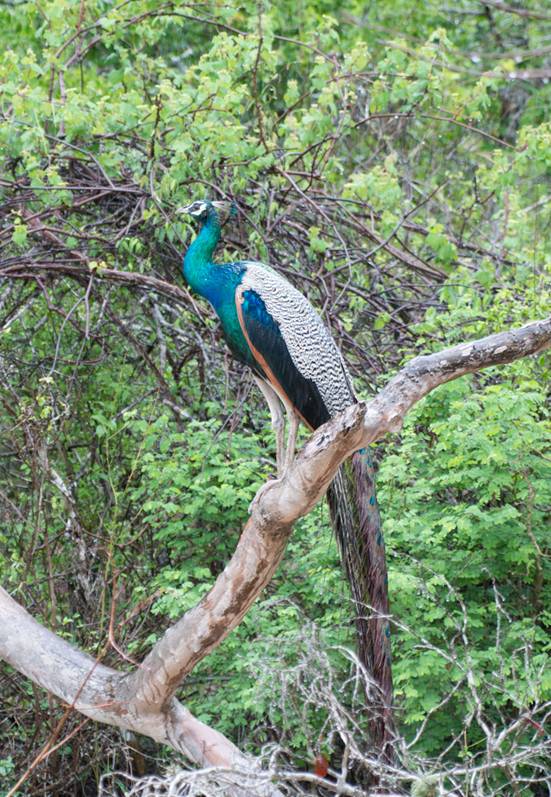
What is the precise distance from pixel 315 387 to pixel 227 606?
1038 millimetres

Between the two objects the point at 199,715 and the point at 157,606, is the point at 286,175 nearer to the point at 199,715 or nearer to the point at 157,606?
the point at 157,606

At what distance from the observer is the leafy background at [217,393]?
4.36 m

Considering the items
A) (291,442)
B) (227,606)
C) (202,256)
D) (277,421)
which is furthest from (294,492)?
(202,256)

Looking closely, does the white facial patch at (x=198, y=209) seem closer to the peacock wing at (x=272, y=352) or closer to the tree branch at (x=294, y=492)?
the peacock wing at (x=272, y=352)

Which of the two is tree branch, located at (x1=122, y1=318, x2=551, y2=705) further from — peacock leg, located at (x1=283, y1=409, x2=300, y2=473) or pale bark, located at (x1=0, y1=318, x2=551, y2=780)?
peacock leg, located at (x1=283, y1=409, x2=300, y2=473)

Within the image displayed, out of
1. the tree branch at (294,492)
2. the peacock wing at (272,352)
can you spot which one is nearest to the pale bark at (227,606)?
the tree branch at (294,492)

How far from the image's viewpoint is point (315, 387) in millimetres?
4078

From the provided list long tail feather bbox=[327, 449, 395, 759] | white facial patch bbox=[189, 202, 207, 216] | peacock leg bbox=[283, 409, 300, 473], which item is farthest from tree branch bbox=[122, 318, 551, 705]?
white facial patch bbox=[189, 202, 207, 216]

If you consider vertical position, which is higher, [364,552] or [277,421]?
[277,421]

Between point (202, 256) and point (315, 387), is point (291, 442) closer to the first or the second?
point (315, 387)

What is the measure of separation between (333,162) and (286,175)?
0.41m

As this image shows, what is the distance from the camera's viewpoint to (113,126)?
5426 millimetres

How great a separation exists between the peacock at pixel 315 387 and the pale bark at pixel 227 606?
2.15 ft

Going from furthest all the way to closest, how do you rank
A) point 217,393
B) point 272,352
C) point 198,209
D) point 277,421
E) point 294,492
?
point 217,393, point 198,209, point 277,421, point 272,352, point 294,492
